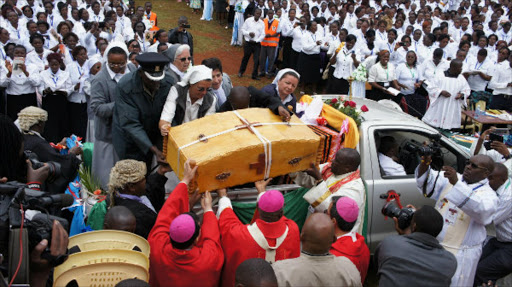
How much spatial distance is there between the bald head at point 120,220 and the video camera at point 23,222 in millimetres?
528

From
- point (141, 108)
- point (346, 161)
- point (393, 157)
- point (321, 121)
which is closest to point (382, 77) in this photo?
point (393, 157)

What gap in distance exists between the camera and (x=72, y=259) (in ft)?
10.5

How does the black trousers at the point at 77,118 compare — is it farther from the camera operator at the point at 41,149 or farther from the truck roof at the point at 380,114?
the truck roof at the point at 380,114

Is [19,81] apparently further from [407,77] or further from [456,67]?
[456,67]

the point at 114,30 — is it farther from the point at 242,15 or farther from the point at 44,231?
the point at 44,231

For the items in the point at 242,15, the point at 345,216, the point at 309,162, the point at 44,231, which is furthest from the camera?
the point at 242,15

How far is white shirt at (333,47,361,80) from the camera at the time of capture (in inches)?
447

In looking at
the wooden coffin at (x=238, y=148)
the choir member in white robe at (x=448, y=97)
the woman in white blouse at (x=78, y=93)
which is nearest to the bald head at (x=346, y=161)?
the wooden coffin at (x=238, y=148)

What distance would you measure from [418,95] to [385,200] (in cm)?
576

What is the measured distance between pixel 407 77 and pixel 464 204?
660cm

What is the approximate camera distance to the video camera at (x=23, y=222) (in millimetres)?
2771

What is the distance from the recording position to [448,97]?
9758mm

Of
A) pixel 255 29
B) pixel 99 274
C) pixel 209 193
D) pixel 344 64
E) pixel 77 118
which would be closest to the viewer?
pixel 99 274

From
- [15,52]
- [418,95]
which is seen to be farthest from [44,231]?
[418,95]
